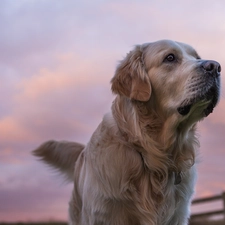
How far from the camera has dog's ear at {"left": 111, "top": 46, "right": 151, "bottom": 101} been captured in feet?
14.8

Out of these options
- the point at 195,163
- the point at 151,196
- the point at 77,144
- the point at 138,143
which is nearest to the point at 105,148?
the point at 138,143

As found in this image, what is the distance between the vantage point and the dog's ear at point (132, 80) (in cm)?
452

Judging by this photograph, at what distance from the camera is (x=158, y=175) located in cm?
463

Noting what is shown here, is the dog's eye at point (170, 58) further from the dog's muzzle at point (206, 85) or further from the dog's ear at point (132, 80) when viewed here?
the dog's muzzle at point (206, 85)

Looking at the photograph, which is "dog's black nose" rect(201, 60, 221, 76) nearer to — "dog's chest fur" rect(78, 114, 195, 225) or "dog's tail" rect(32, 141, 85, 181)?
"dog's chest fur" rect(78, 114, 195, 225)

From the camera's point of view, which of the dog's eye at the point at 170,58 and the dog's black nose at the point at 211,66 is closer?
the dog's black nose at the point at 211,66

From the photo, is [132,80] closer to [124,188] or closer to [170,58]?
[170,58]

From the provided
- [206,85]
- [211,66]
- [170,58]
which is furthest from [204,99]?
[170,58]

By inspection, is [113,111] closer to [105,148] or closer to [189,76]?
[105,148]

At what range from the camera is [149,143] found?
4.55 m

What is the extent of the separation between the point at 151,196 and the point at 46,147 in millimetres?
2330

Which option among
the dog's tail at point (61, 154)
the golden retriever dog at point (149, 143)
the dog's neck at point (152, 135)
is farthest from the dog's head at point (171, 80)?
the dog's tail at point (61, 154)

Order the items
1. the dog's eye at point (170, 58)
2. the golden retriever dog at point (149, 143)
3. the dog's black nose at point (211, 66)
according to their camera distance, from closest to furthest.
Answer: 1. the dog's black nose at point (211, 66)
2. the golden retriever dog at point (149, 143)
3. the dog's eye at point (170, 58)

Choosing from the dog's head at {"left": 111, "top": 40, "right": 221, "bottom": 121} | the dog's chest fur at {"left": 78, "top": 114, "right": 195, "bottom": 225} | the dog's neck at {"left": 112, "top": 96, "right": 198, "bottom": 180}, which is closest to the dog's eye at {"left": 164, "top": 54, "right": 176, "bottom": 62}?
the dog's head at {"left": 111, "top": 40, "right": 221, "bottom": 121}
